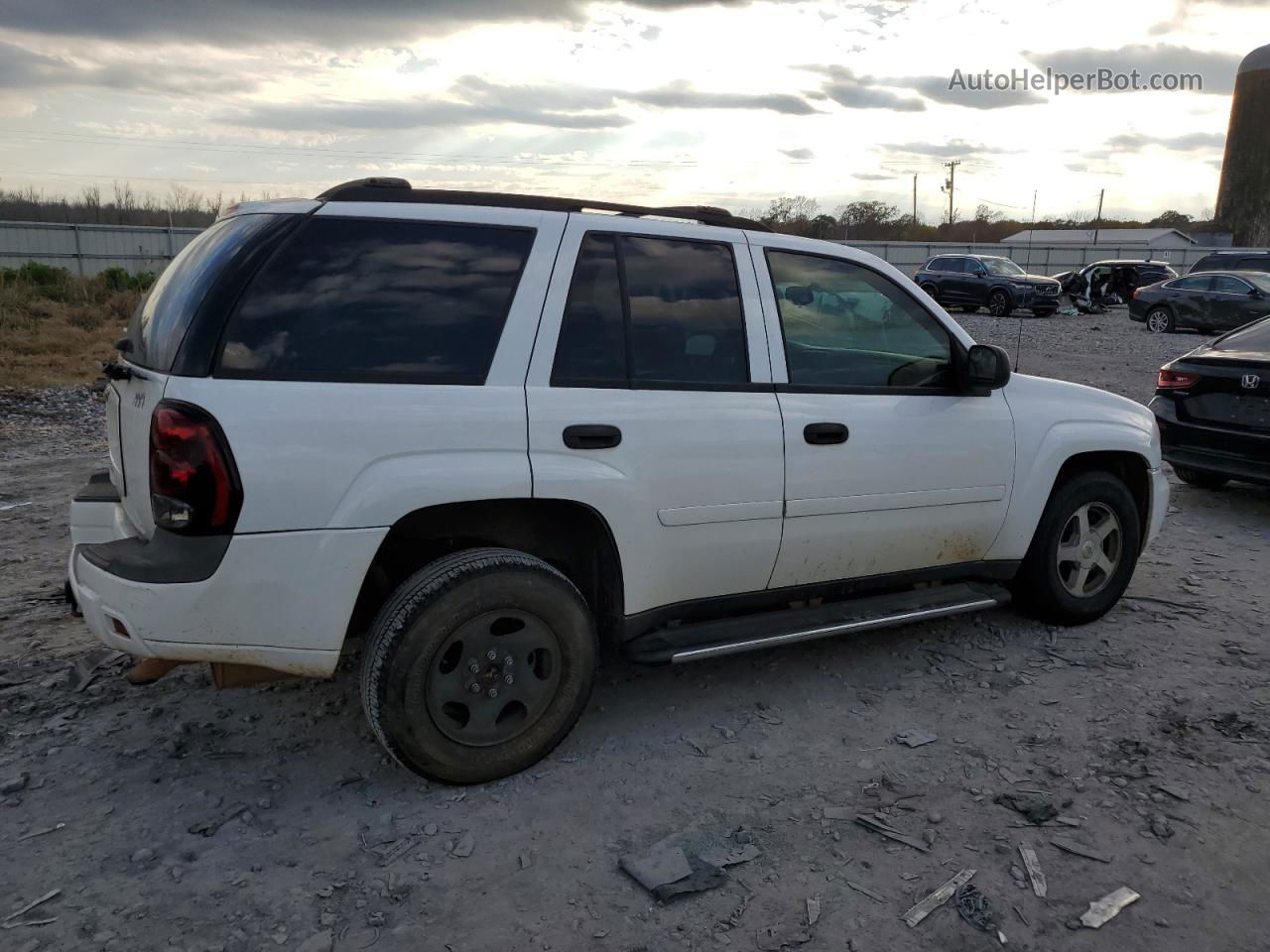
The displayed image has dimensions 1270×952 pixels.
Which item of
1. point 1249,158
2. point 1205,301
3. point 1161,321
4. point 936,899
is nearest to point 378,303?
point 936,899

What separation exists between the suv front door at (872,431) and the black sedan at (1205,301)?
2053 centimetres

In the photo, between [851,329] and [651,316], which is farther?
[851,329]

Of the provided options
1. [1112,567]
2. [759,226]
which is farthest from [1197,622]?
[759,226]

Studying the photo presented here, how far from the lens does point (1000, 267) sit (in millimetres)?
27094

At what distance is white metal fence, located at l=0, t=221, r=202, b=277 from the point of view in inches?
1212

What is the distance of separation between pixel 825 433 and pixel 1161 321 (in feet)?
73.7

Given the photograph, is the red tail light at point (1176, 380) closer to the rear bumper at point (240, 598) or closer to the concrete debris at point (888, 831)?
the concrete debris at point (888, 831)

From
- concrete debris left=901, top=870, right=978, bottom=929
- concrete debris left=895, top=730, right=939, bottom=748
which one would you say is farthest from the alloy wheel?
concrete debris left=901, top=870, right=978, bottom=929

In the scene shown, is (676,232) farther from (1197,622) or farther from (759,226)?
(1197,622)

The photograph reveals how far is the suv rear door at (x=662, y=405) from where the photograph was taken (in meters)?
3.35

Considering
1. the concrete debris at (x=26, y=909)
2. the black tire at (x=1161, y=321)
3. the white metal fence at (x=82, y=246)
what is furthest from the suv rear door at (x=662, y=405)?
the white metal fence at (x=82, y=246)

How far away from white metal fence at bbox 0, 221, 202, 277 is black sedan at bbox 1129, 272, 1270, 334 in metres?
27.5

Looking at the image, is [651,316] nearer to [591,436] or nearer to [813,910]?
[591,436]

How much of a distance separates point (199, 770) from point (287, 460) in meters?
1.26
